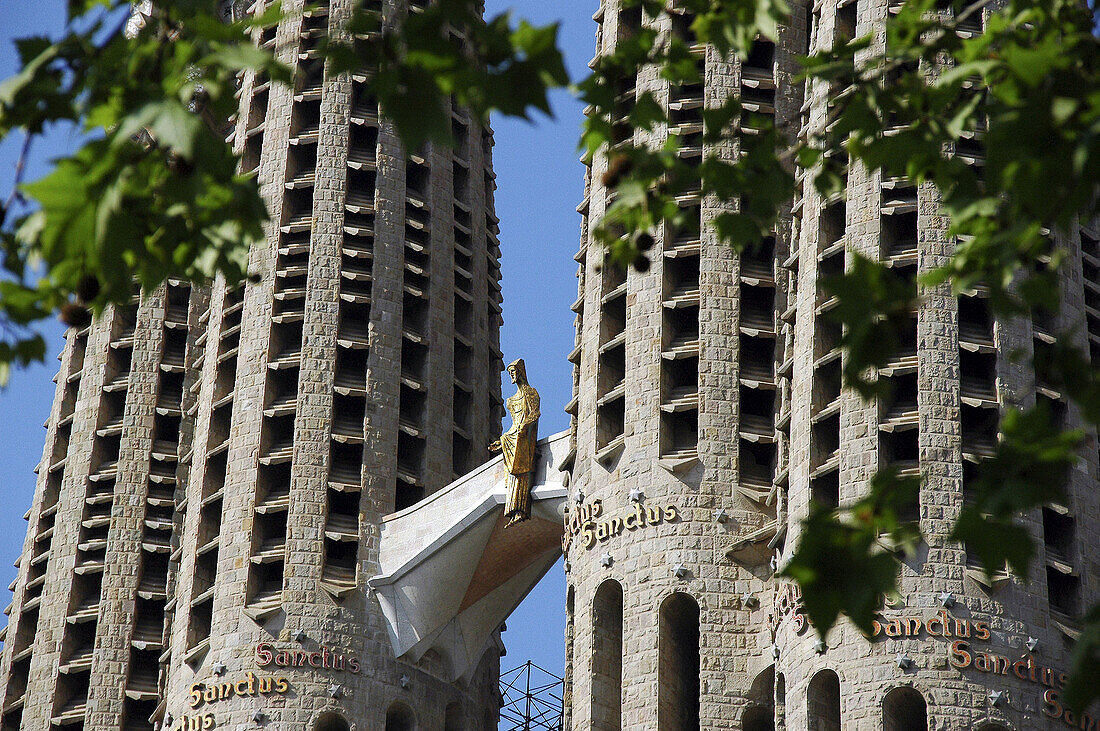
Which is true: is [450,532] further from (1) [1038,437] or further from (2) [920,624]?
(1) [1038,437]

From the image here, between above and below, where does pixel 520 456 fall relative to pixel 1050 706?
above

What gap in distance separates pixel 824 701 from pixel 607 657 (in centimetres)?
847

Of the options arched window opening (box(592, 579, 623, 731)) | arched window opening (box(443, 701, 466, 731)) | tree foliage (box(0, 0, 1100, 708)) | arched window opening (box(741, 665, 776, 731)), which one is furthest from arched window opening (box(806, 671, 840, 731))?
tree foliage (box(0, 0, 1100, 708))

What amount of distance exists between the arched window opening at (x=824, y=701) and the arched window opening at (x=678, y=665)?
6136 millimetres

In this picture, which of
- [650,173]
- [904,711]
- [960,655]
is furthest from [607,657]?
[650,173]

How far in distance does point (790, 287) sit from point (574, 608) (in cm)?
917

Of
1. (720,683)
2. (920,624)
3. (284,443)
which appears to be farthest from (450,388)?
(920,624)

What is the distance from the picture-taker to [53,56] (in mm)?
10367

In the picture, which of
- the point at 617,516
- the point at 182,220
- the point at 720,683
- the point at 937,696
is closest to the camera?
the point at 182,220

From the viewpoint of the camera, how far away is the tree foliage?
9.62m

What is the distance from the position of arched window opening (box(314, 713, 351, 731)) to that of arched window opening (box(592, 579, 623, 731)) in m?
8.65

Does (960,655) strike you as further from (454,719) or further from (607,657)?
(454,719)

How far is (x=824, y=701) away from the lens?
Result: 3672 cm

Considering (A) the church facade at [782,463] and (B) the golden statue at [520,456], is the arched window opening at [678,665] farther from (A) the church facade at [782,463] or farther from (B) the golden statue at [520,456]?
(B) the golden statue at [520,456]
